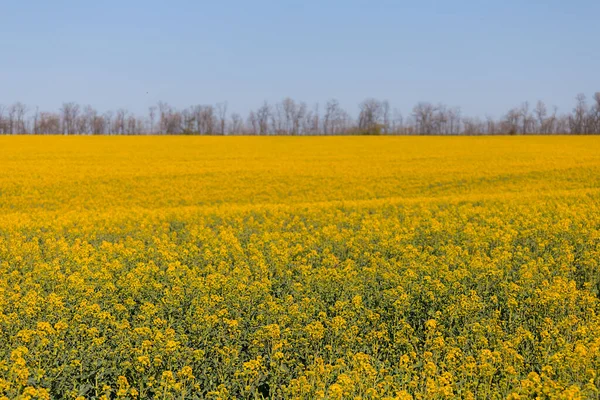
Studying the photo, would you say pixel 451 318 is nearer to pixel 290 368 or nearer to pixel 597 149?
pixel 290 368

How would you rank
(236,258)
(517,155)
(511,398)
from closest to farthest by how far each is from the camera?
(511,398) < (236,258) < (517,155)

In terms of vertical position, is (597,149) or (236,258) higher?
(597,149)

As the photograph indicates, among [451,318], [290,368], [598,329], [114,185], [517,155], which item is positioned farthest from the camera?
[517,155]

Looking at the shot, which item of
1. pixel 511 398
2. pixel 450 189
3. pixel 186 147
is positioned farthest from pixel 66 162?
pixel 511 398

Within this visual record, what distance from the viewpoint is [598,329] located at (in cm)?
763

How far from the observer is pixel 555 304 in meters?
8.62

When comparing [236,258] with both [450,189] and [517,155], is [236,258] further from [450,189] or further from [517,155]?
[517,155]

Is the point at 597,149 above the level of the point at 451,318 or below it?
above

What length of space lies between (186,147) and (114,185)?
82.8 feet

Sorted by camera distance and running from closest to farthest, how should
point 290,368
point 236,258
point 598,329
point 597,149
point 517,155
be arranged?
1. point 290,368
2. point 598,329
3. point 236,258
4. point 517,155
5. point 597,149

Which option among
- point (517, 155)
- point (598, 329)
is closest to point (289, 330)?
point (598, 329)

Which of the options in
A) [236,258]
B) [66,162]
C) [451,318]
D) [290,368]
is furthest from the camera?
[66,162]

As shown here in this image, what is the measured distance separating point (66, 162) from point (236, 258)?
1238 inches

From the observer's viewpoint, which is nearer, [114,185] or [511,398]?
[511,398]
